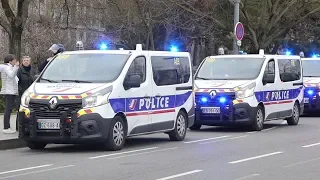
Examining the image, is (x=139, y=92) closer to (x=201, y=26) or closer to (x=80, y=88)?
(x=80, y=88)

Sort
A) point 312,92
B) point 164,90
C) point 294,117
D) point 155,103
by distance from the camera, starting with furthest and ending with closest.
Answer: point 312,92 < point 294,117 < point 164,90 < point 155,103

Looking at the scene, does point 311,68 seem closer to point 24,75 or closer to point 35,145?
point 24,75

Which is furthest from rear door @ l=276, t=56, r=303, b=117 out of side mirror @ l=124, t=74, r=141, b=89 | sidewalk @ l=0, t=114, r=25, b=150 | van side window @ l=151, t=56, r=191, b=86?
sidewalk @ l=0, t=114, r=25, b=150

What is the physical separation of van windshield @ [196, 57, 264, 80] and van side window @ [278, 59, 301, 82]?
1.30 metres

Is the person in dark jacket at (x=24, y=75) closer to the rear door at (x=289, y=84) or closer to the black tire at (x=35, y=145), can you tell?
the black tire at (x=35, y=145)

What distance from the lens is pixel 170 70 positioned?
1639 cm

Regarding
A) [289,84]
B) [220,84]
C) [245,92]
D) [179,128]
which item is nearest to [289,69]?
[289,84]

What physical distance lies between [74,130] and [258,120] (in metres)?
6.92

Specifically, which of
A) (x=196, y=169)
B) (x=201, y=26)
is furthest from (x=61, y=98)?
(x=201, y=26)

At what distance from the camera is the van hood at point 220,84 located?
1880 cm

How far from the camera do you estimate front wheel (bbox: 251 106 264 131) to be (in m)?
19.1

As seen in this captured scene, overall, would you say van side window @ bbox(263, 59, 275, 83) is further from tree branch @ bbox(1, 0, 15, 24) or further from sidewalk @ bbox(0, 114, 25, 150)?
tree branch @ bbox(1, 0, 15, 24)

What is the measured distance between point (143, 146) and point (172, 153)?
1561 millimetres

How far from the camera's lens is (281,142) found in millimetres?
16344
